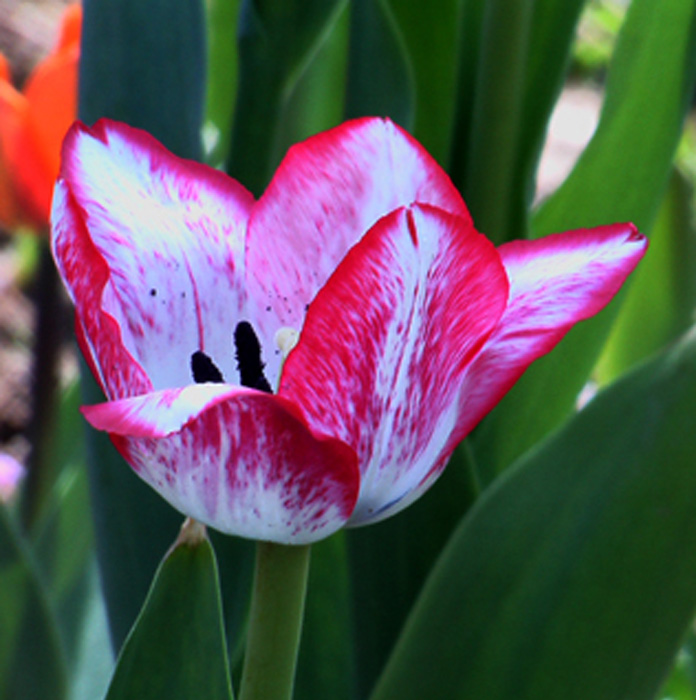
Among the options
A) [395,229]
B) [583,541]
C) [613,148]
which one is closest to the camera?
[395,229]

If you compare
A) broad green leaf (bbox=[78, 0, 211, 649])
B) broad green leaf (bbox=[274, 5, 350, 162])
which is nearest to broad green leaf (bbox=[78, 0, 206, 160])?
broad green leaf (bbox=[78, 0, 211, 649])

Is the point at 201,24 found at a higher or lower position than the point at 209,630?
higher

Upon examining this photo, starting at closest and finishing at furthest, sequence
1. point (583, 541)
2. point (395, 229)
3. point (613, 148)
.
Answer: point (395, 229)
point (583, 541)
point (613, 148)

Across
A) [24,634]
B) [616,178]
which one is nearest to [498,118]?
[616,178]

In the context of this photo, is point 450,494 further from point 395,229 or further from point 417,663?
point 395,229

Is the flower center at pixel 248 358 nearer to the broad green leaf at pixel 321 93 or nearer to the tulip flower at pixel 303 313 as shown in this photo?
the tulip flower at pixel 303 313

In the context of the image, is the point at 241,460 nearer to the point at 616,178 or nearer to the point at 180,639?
the point at 180,639

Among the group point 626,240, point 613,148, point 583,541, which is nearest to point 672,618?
point 583,541

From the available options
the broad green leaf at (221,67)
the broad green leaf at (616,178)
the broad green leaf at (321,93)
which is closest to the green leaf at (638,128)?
the broad green leaf at (616,178)
